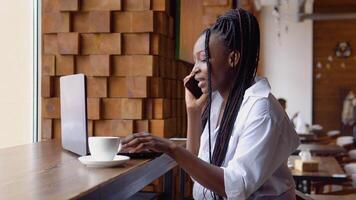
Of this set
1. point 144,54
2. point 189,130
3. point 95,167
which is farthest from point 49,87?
point 95,167

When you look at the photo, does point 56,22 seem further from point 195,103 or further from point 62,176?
point 62,176

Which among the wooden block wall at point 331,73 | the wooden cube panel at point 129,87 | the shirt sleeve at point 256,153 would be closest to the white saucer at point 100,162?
the shirt sleeve at point 256,153

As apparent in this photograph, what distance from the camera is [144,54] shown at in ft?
8.55

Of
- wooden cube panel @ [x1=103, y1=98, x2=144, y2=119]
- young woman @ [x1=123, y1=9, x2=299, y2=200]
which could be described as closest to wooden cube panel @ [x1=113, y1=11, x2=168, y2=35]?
wooden cube panel @ [x1=103, y1=98, x2=144, y2=119]

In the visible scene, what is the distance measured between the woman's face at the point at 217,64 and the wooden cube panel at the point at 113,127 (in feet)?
3.76

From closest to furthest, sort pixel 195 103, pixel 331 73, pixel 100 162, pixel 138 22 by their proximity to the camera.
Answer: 1. pixel 100 162
2. pixel 195 103
3. pixel 138 22
4. pixel 331 73

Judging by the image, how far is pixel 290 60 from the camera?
1066 centimetres

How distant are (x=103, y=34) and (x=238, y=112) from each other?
1313 millimetres

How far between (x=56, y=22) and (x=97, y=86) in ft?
1.35

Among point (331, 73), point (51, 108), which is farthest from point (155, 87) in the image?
point (331, 73)

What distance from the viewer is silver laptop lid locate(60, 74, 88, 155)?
1.54 meters

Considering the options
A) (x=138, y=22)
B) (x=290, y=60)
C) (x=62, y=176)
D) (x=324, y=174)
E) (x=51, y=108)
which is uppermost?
(x=290, y=60)

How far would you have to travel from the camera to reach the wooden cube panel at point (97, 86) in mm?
2646

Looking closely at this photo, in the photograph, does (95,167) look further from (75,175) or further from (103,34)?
(103,34)
